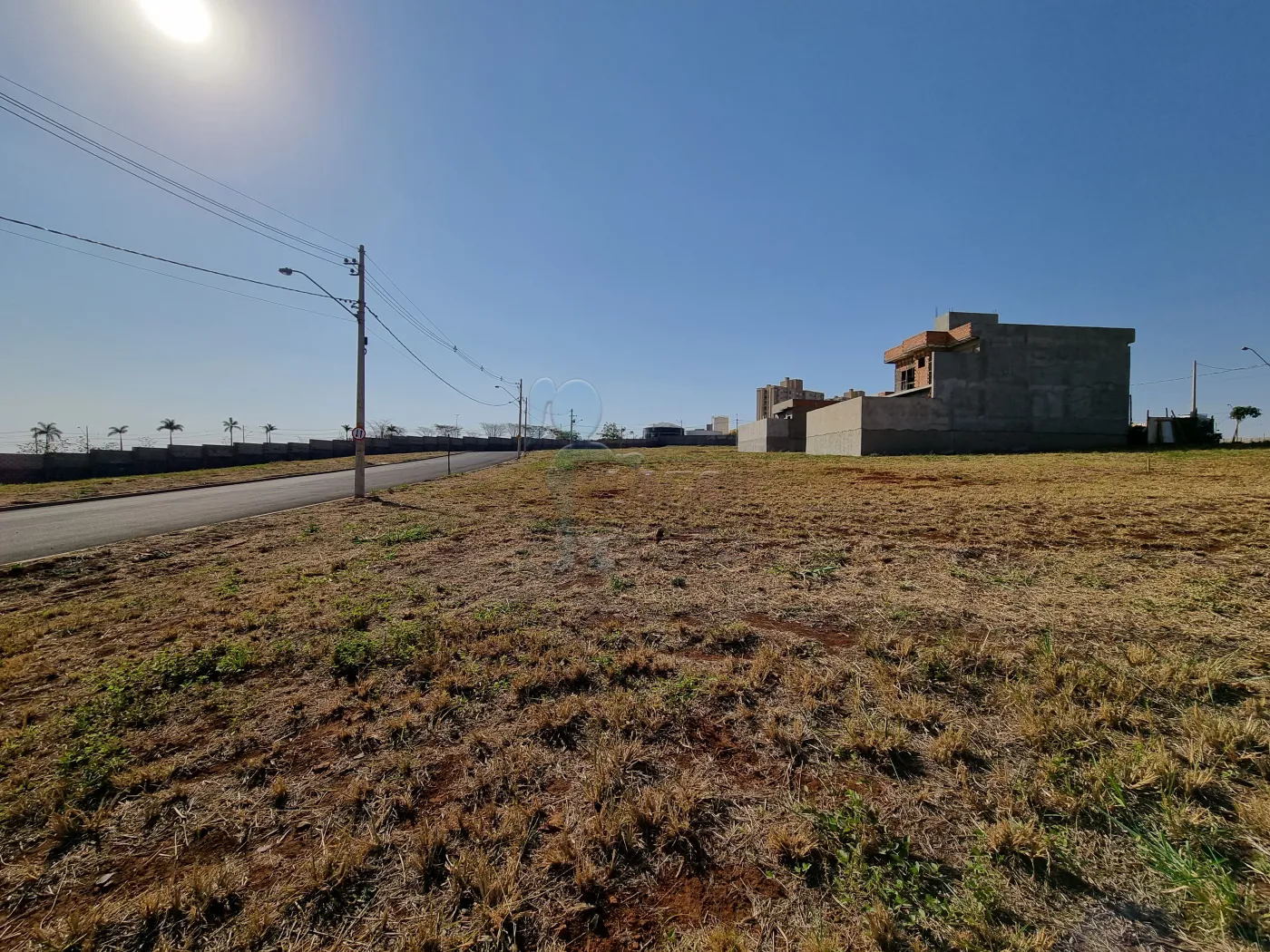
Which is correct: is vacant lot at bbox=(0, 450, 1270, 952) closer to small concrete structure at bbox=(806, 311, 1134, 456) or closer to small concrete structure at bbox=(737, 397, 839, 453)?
small concrete structure at bbox=(806, 311, 1134, 456)

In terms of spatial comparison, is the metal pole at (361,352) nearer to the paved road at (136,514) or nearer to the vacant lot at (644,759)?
the paved road at (136,514)

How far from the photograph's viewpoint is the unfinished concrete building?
35375 millimetres

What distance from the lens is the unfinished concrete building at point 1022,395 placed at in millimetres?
35375

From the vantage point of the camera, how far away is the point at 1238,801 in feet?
7.66

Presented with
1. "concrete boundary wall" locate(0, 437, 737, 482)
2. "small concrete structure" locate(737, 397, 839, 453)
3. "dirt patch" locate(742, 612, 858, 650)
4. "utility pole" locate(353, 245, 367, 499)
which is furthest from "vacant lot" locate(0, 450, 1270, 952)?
"small concrete structure" locate(737, 397, 839, 453)

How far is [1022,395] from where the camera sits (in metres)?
35.7

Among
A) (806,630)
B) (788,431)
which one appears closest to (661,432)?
(788,431)

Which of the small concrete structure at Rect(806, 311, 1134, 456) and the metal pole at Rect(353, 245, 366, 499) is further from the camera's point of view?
the small concrete structure at Rect(806, 311, 1134, 456)

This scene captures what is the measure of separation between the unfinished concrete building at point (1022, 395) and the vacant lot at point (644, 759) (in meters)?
33.0

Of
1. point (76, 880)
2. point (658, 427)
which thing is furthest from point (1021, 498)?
point (658, 427)

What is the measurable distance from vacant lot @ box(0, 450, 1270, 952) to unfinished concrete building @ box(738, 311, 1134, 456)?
33009 millimetres

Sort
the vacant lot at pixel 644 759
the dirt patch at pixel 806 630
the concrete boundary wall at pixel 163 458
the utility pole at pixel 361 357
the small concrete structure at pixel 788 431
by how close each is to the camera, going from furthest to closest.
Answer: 1. the small concrete structure at pixel 788 431
2. the concrete boundary wall at pixel 163 458
3. the utility pole at pixel 361 357
4. the dirt patch at pixel 806 630
5. the vacant lot at pixel 644 759

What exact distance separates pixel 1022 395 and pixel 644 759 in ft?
146

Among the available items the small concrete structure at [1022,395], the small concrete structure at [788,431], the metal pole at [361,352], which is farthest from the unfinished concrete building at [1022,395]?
the metal pole at [361,352]
